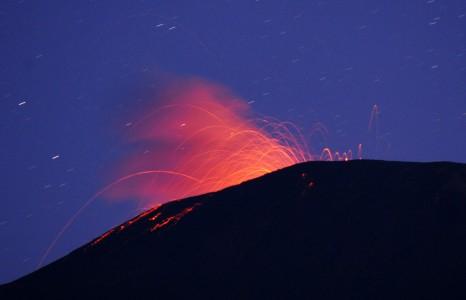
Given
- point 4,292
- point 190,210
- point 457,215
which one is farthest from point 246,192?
point 4,292

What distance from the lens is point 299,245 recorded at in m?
9.86

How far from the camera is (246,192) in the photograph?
12.4 meters

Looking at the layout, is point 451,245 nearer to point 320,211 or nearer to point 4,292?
point 320,211

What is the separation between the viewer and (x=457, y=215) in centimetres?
914

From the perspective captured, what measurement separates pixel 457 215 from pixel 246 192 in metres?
5.09

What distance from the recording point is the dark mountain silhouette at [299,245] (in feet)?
28.3

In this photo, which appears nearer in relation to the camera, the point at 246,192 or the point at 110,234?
the point at 246,192

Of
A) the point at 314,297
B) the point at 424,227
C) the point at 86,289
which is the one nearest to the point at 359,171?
the point at 424,227

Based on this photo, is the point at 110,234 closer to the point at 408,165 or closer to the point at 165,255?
the point at 165,255

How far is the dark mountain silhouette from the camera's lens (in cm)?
862

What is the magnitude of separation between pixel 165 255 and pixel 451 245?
235 inches

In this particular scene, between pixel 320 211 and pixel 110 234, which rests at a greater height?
pixel 320 211

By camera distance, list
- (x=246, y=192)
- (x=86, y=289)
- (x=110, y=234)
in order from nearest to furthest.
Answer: (x=86, y=289)
(x=246, y=192)
(x=110, y=234)

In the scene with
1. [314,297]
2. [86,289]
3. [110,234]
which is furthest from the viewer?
[110,234]
